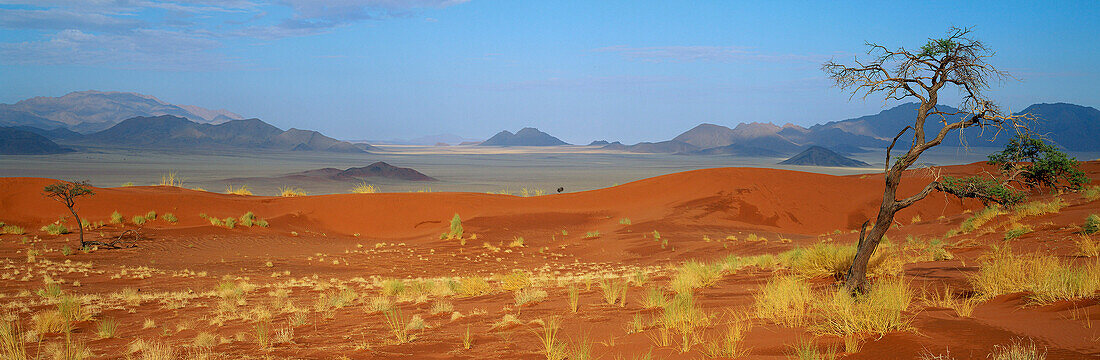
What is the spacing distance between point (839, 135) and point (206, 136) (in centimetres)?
14063

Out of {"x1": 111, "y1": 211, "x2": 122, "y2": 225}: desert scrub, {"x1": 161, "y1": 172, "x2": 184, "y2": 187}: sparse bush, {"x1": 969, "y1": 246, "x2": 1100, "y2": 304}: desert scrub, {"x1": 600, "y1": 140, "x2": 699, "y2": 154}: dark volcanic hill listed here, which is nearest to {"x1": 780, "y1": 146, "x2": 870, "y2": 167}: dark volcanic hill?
{"x1": 600, "y1": 140, "x2": 699, "y2": 154}: dark volcanic hill

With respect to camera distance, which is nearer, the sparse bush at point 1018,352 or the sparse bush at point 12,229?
the sparse bush at point 1018,352

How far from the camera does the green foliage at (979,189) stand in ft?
20.4

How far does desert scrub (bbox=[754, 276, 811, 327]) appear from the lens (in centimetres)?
579

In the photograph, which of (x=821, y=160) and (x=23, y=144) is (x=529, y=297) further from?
(x=23, y=144)

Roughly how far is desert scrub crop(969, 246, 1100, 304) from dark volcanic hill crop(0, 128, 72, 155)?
10080 cm

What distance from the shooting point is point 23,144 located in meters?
82.6

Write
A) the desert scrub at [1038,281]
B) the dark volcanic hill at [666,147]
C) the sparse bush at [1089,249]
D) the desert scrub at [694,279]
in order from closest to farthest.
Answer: the desert scrub at [1038,281] < the sparse bush at [1089,249] < the desert scrub at [694,279] < the dark volcanic hill at [666,147]

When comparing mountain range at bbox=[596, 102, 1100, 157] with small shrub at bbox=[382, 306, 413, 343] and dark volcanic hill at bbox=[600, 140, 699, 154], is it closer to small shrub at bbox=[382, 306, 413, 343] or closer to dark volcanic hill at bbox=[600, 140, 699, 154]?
dark volcanic hill at bbox=[600, 140, 699, 154]

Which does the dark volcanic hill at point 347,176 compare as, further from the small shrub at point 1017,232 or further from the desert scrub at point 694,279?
the small shrub at point 1017,232

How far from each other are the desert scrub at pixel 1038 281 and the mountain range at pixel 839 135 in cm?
12601

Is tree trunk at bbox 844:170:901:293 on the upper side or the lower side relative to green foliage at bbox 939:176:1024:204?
lower

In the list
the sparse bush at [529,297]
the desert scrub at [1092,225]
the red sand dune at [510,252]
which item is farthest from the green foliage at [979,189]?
the desert scrub at [1092,225]


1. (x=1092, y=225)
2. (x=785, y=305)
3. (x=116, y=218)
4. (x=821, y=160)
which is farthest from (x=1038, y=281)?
(x=821, y=160)
